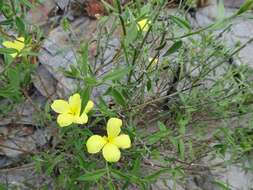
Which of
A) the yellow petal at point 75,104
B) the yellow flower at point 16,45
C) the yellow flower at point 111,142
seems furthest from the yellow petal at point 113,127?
the yellow flower at point 16,45

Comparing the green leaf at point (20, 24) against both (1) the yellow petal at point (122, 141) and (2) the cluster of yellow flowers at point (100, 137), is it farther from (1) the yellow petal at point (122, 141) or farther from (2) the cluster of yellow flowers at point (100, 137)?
(1) the yellow petal at point (122, 141)

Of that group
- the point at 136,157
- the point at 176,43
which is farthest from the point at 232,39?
the point at 176,43

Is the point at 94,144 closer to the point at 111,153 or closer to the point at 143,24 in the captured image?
the point at 111,153

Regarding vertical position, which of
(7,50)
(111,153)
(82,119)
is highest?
(7,50)

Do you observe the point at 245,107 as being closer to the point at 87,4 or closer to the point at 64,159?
the point at 64,159

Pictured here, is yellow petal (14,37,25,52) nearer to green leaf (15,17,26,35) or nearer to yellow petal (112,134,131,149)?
green leaf (15,17,26,35)

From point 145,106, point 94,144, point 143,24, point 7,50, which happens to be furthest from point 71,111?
point 145,106

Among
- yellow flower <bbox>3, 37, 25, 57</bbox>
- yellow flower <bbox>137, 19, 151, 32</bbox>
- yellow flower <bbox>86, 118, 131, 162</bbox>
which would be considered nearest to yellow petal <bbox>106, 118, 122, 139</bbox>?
yellow flower <bbox>86, 118, 131, 162</bbox>
